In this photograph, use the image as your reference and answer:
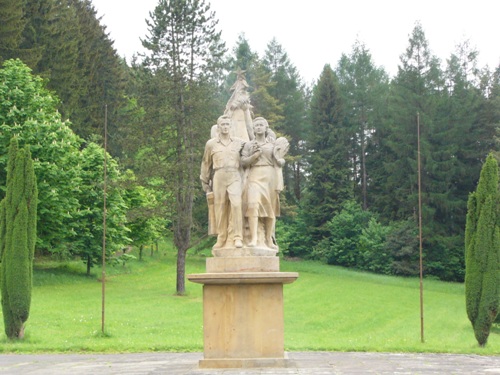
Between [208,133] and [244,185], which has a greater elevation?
[208,133]

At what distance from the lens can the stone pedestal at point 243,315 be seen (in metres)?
11.0

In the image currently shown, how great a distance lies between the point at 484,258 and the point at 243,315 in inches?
301

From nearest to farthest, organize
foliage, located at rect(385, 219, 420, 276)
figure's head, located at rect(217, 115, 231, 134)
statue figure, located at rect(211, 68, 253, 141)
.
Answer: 1. figure's head, located at rect(217, 115, 231, 134)
2. statue figure, located at rect(211, 68, 253, 141)
3. foliage, located at rect(385, 219, 420, 276)

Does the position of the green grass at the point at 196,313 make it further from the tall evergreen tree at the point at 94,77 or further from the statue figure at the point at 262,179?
the tall evergreen tree at the point at 94,77

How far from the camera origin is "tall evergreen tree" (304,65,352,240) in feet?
158

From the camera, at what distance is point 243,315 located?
11.1m

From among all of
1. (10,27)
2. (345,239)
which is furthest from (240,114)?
(345,239)

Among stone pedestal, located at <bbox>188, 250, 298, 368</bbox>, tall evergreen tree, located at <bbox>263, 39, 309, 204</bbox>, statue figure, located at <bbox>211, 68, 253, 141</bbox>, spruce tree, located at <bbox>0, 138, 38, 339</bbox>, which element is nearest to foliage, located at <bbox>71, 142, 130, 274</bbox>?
spruce tree, located at <bbox>0, 138, 38, 339</bbox>

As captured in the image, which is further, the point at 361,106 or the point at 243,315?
the point at 361,106

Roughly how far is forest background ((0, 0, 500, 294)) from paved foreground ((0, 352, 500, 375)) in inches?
604

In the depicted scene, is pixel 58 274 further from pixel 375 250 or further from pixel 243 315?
pixel 243 315

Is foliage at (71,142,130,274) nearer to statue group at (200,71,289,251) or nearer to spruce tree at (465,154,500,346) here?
spruce tree at (465,154,500,346)

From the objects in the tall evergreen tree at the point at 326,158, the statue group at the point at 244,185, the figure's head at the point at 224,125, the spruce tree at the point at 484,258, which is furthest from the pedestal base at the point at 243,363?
the tall evergreen tree at the point at 326,158

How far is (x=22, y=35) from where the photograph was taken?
1427 inches
